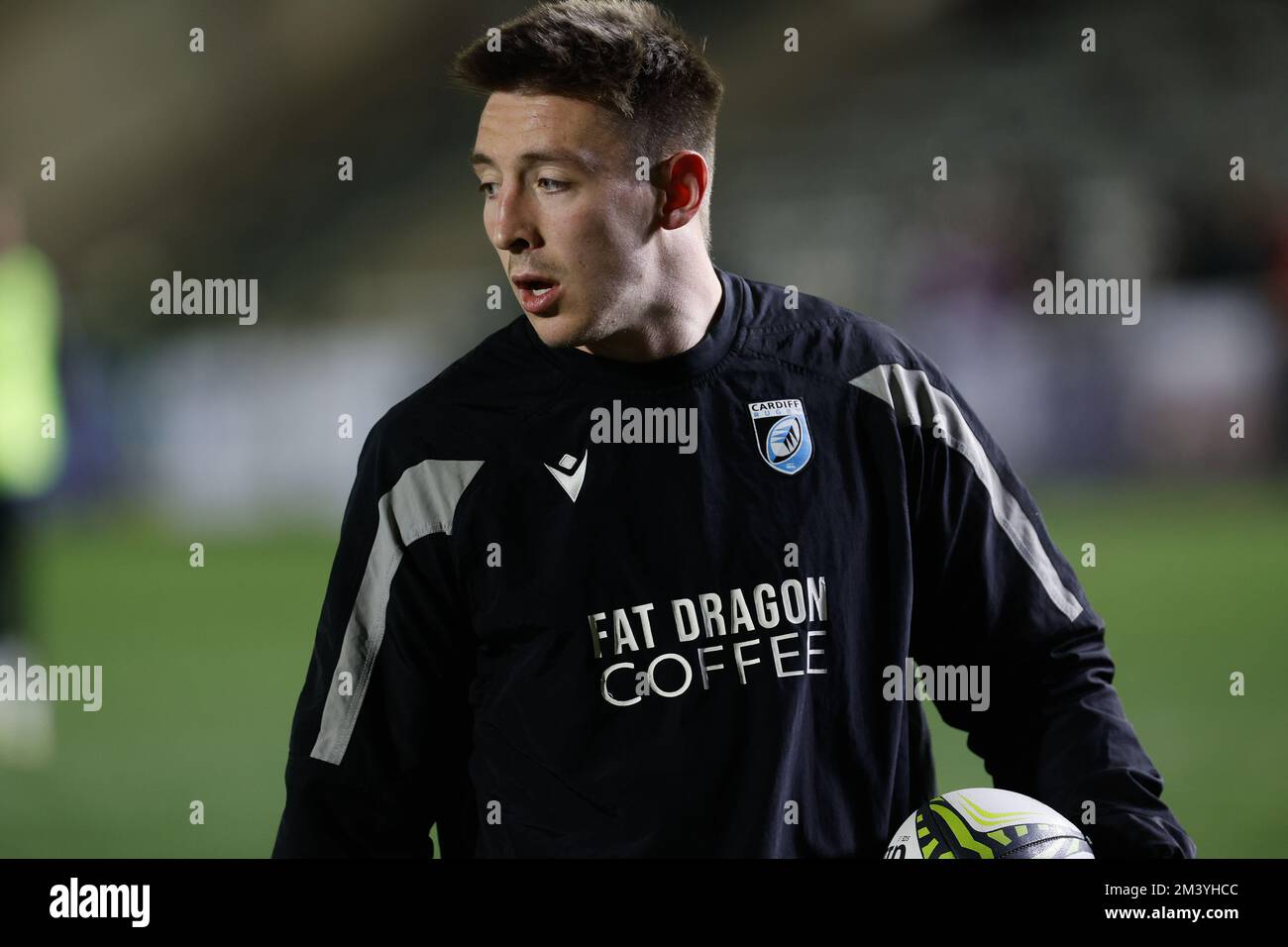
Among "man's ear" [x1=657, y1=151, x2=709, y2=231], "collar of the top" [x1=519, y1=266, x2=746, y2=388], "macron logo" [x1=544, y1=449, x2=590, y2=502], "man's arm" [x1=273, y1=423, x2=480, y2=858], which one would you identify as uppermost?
"man's ear" [x1=657, y1=151, x2=709, y2=231]

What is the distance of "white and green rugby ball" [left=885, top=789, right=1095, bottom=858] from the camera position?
2.36 m

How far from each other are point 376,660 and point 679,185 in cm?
93

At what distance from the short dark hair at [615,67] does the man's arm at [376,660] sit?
613 mm

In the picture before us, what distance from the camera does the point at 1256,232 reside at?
42.1 ft

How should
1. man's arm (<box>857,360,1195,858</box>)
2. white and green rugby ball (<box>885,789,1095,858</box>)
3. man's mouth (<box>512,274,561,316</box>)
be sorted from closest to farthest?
white and green rugby ball (<box>885,789,1095,858</box>) → man's mouth (<box>512,274,561,316</box>) → man's arm (<box>857,360,1195,858</box>)

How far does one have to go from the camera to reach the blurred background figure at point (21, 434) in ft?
20.7

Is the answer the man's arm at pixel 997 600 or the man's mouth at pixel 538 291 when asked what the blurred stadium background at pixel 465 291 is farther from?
the man's mouth at pixel 538 291

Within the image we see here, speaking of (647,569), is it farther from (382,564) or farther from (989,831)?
(989,831)

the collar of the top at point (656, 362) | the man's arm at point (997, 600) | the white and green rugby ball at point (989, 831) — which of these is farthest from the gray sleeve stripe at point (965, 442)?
the white and green rugby ball at point (989, 831)

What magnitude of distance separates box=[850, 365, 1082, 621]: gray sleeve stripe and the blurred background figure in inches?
189

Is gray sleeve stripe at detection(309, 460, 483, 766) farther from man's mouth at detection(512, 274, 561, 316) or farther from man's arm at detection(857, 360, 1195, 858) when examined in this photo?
man's arm at detection(857, 360, 1195, 858)

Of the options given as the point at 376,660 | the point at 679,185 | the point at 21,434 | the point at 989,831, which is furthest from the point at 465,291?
the point at 989,831

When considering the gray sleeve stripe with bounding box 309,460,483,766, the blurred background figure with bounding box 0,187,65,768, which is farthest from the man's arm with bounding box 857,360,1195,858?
the blurred background figure with bounding box 0,187,65,768

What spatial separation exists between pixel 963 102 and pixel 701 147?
567 inches
